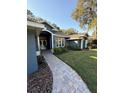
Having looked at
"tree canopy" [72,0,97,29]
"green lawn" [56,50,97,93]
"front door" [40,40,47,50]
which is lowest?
"green lawn" [56,50,97,93]

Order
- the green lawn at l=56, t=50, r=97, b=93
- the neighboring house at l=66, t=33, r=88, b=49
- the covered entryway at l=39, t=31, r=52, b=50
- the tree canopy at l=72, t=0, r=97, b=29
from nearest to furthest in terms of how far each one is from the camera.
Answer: the green lawn at l=56, t=50, r=97, b=93, the covered entryway at l=39, t=31, r=52, b=50, the tree canopy at l=72, t=0, r=97, b=29, the neighboring house at l=66, t=33, r=88, b=49

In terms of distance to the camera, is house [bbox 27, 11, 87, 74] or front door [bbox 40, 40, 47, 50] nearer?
house [bbox 27, 11, 87, 74]

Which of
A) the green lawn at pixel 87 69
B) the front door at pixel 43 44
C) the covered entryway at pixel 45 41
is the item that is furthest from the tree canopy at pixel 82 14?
the green lawn at pixel 87 69

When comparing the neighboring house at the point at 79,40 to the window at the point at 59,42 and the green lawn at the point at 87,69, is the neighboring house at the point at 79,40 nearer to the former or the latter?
the window at the point at 59,42

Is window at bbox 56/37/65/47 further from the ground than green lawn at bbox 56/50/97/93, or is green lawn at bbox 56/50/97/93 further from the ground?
window at bbox 56/37/65/47

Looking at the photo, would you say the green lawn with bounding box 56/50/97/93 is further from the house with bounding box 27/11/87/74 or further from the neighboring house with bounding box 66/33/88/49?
the neighboring house with bounding box 66/33/88/49

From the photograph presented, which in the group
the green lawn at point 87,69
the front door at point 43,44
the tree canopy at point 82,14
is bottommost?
the green lawn at point 87,69

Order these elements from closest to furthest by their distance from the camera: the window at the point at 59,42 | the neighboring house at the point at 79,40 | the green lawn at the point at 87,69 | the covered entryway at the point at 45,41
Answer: the green lawn at the point at 87,69
the window at the point at 59,42
the covered entryway at the point at 45,41
the neighboring house at the point at 79,40

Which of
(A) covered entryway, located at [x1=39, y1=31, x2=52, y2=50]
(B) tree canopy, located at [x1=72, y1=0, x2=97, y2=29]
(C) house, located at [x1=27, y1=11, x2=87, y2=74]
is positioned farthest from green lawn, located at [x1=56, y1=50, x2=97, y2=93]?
(B) tree canopy, located at [x1=72, y1=0, x2=97, y2=29]

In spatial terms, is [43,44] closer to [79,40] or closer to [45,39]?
[45,39]
